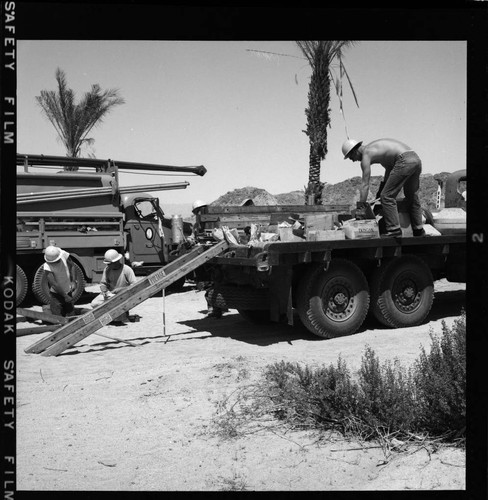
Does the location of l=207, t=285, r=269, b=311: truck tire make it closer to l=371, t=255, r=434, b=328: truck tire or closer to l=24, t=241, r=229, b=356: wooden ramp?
l=24, t=241, r=229, b=356: wooden ramp

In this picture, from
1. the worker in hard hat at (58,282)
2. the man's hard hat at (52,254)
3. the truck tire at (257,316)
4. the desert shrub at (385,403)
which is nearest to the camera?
the desert shrub at (385,403)

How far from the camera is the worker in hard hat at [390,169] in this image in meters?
8.48

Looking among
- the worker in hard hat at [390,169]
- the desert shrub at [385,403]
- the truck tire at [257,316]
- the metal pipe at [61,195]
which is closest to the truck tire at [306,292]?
the worker in hard hat at [390,169]

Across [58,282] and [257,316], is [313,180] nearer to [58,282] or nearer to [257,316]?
[257,316]

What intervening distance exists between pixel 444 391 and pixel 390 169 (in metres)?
4.63

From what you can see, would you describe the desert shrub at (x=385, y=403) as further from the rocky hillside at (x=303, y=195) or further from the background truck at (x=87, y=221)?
the rocky hillside at (x=303, y=195)

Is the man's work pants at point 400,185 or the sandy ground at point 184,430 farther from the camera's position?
the man's work pants at point 400,185

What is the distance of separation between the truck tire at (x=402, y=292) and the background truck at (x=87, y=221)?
18.7 feet

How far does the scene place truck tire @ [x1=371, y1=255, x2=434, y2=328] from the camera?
349 inches

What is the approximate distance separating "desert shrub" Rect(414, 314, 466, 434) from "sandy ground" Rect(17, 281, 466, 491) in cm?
22

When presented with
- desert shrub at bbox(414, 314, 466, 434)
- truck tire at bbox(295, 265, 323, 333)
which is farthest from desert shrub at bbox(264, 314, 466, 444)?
truck tire at bbox(295, 265, 323, 333)

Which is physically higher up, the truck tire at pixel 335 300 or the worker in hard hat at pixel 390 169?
the worker in hard hat at pixel 390 169

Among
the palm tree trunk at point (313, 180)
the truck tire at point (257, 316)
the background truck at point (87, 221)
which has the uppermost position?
the palm tree trunk at point (313, 180)

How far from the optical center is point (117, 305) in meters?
8.23
